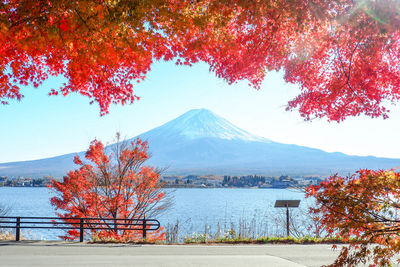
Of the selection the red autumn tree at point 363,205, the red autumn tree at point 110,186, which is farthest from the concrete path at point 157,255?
the red autumn tree at point 110,186

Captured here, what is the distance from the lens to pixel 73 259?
343 inches

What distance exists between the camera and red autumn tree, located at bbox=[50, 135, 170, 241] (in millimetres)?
17641

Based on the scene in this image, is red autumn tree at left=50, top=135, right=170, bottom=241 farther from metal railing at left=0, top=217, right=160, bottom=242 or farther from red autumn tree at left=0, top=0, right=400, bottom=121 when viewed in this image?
red autumn tree at left=0, top=0, right=400, bottom=121

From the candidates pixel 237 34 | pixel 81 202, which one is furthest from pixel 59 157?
pixel 237 34

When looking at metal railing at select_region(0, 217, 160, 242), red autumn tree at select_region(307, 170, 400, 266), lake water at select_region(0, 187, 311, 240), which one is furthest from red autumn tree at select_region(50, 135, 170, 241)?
red autumn tree at select_region(307, 170, 400, 266)

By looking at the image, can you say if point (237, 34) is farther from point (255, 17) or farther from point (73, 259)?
point (73, 259)

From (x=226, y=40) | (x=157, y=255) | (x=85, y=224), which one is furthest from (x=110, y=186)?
(x=226, y=40)

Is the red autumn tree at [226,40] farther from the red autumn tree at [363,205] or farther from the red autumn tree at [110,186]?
the red autumn tree at [110,186]

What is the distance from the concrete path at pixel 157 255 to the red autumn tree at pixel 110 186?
587 cm

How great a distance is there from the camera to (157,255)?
9477 mm

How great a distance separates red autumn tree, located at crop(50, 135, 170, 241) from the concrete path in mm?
5871

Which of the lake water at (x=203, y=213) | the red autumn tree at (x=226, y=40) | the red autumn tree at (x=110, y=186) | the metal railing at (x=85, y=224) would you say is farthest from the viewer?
the lake water at (x=203, y=213)

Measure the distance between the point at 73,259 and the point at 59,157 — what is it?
19420 centimetres

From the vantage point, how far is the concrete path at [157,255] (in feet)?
27.3
